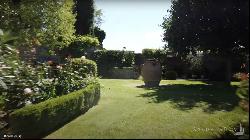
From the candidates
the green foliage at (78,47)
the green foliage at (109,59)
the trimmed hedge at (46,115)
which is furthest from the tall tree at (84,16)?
the trimmed hedge at (46,115)

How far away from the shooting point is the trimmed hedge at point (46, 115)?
25.7 feet

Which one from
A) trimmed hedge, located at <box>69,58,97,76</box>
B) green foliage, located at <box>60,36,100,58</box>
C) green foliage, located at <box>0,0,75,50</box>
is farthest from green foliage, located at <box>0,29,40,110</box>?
green foliage, located at <box>60,36,100,58</box>

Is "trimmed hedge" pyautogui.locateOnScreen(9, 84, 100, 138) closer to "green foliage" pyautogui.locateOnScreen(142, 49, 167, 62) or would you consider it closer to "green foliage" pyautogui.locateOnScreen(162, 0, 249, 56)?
"green foliage" pyautogui.locateOnScreen(162, 0, 249, 56)

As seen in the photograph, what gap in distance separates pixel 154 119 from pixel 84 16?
2861 centimetres

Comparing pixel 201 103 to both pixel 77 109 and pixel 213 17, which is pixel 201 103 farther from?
pixel 213 17

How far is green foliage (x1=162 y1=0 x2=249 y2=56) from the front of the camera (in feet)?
67.0

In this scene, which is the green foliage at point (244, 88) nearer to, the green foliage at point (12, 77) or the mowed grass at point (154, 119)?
the mowed grass at point (154, 119)

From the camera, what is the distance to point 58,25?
30.3m

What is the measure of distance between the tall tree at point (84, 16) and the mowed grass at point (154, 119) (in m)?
24.2

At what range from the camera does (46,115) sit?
855 cm

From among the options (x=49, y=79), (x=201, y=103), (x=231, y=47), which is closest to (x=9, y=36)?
(x=49, y=79)

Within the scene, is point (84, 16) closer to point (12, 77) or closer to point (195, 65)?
point (195, 65)

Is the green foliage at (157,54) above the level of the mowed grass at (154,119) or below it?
above

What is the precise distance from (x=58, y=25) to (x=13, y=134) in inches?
910
